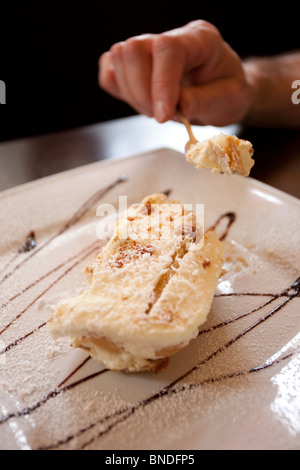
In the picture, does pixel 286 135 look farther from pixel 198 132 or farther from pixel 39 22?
pixel 39 22

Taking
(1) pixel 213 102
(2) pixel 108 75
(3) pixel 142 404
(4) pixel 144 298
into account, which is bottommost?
(3) pixel 142 404

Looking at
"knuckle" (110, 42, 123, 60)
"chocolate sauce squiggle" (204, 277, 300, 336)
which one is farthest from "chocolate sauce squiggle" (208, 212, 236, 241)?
"knuckle" (110, 42, 123, 60)

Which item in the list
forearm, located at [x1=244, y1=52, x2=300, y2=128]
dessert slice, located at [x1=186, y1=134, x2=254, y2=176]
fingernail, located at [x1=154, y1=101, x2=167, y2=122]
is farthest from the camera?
forearm, located at [x1=244, y1=52, x2=300, y2=128]

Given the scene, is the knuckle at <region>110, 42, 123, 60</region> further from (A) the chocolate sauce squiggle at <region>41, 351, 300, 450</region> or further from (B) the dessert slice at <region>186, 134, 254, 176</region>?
(A) the chocolate sauce squiggle at <region>41, 351, 300, 450</region>

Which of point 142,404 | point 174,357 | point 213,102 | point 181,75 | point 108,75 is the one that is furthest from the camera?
point 108,75

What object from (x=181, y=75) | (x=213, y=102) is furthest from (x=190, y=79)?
(x=181, y=75)

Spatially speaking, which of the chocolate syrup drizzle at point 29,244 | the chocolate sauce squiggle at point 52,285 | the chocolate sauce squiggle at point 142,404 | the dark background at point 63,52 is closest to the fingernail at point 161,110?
the chocolate sauce squiggle at point 52,285

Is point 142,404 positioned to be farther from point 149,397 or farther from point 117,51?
point 117,51

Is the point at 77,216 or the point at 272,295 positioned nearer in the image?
the point at 272,295
